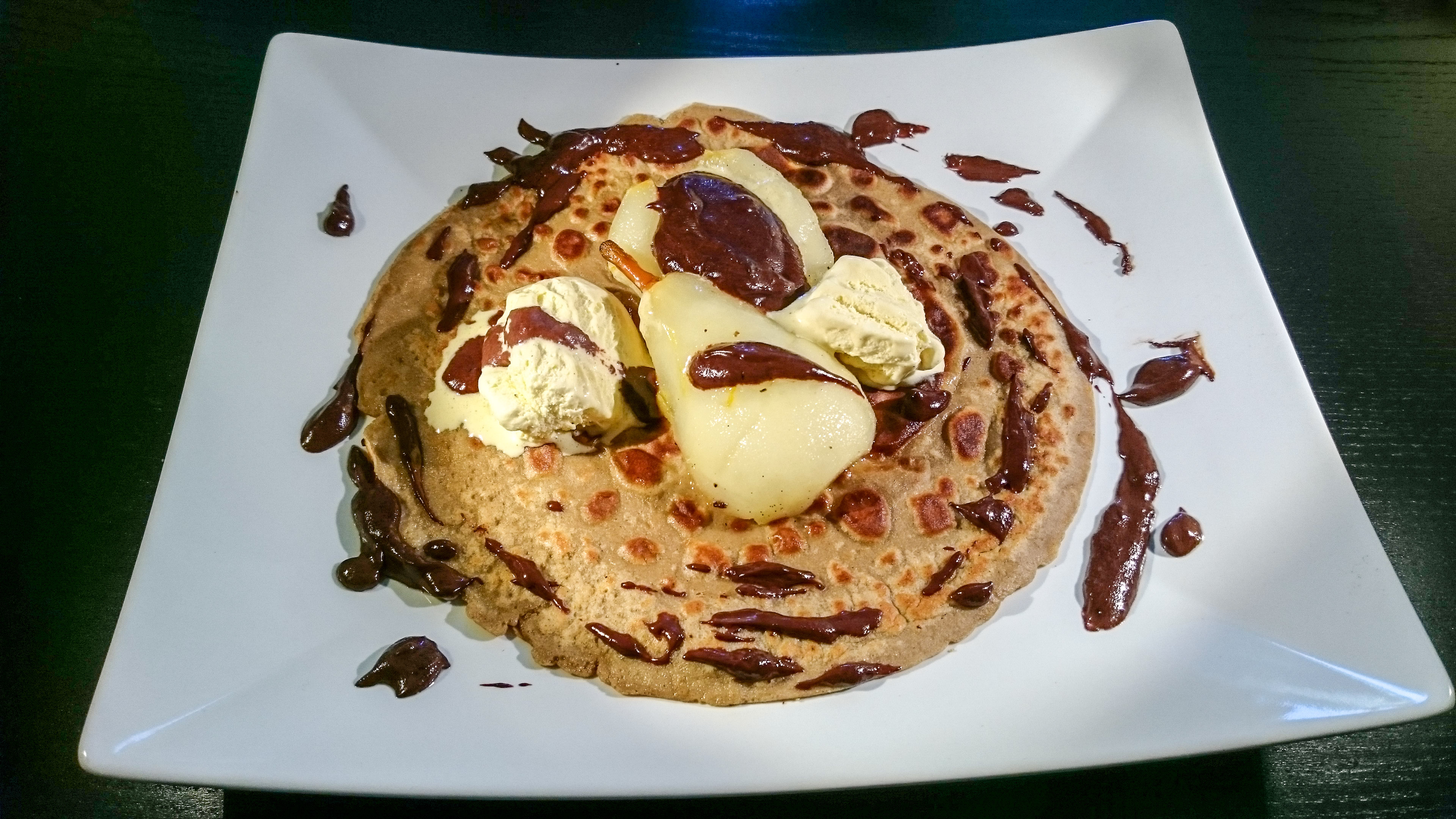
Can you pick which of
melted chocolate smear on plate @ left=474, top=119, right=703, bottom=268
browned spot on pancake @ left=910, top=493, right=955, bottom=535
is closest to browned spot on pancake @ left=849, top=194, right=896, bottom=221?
melted chocolate smear on plate @ left=474, top=119, right=703, bottom=268

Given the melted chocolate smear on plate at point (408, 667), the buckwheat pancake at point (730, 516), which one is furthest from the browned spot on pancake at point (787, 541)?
the melted chocolate smear on plate at point (408, 667)

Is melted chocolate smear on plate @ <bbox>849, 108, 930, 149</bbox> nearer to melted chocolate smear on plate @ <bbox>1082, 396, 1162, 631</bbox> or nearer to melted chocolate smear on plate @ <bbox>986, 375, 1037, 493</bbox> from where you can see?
melted chocolate smear on plate @ <bbox>986, 375, 1037, 493</bbox>

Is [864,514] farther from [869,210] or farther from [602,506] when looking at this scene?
[869,210]

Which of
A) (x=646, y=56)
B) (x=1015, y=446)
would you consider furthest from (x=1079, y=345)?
(x=646, y=56)

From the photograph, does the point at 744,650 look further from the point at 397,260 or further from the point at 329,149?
the point at 329,149

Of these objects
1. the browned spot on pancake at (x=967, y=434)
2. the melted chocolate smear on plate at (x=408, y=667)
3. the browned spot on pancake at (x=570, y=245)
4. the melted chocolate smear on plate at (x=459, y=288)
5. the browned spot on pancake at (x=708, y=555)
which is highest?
the browned spot on pancake at (x=570, y=245)

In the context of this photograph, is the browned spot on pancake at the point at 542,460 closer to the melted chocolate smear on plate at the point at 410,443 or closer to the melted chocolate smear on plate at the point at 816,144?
the melted chocolate smear on plate at the point at 410,443
